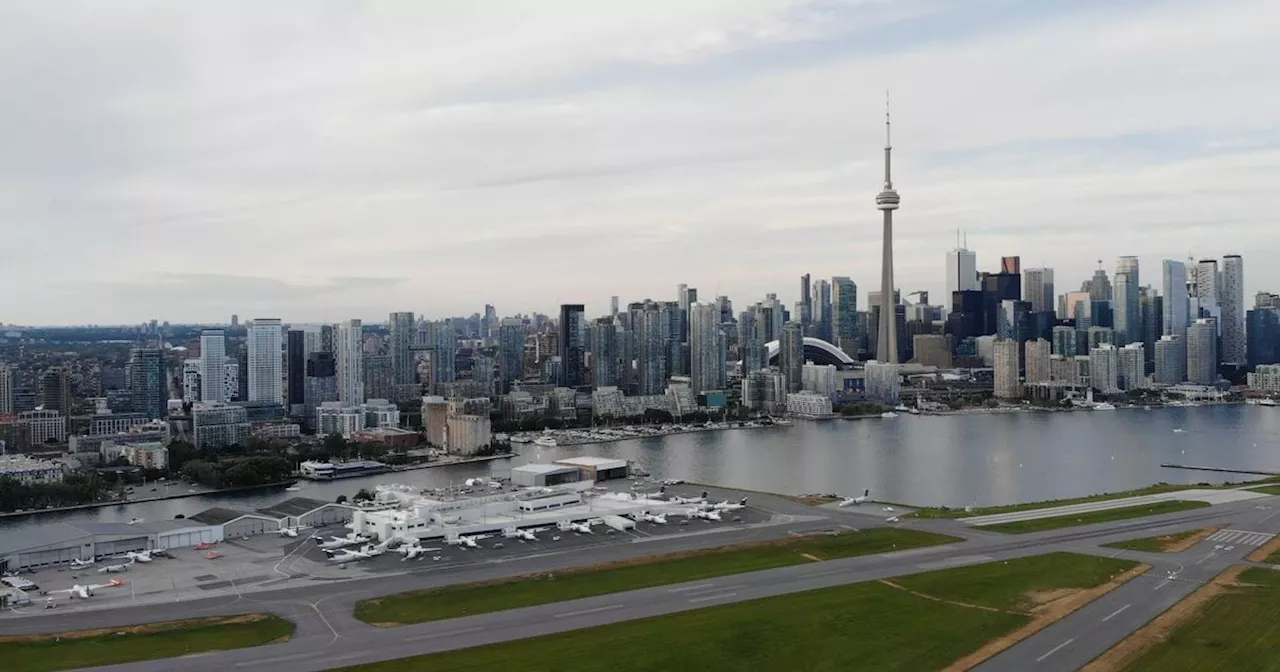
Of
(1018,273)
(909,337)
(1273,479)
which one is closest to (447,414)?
(1273,479)

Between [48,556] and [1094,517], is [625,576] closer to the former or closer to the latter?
[48,556]

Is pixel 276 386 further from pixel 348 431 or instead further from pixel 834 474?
pixel 834 474

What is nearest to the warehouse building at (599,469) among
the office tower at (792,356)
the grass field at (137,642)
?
the grass field at (137,642)

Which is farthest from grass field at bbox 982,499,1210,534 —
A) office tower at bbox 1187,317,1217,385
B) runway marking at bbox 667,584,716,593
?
office tower at bbox 1187,317,1217,385

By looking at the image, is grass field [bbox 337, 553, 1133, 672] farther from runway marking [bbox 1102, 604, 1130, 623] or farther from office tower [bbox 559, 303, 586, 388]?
office tower [bbox 559, 303, 586, 388]

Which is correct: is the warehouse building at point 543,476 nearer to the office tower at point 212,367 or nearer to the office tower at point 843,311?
the office tower at point 212,367

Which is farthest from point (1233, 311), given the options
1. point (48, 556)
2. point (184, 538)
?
point (48, 556)
